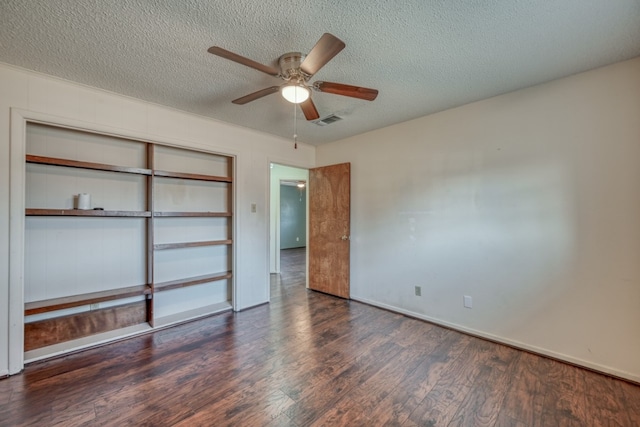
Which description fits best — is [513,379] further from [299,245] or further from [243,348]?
[299,245]

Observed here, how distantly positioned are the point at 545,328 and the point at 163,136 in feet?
14.1

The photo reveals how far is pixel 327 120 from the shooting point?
10.9 feet

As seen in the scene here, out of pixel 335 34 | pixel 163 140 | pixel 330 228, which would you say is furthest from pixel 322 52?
pixel 330 228

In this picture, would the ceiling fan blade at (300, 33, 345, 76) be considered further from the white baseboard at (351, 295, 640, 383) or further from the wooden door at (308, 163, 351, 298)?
the white baseboard at (351, 295, 640, 383)

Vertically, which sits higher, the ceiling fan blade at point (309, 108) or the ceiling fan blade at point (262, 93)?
the ceiling fan blade at point (262, 93)

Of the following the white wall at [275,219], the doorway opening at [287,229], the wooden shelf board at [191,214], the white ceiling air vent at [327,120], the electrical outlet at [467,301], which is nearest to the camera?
the electrical outlet at [467,301]

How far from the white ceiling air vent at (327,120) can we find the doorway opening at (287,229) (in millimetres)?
1146

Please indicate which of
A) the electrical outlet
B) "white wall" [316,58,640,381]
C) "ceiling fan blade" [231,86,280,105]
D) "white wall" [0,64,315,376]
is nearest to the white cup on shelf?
"white wall" [0,64,315,376]

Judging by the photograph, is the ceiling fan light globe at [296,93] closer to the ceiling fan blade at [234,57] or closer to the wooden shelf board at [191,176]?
the ceiling fan blade at [234,57]

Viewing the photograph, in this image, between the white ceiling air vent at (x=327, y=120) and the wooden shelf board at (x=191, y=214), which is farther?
the white ceiling air vent at (x=327, y=120)

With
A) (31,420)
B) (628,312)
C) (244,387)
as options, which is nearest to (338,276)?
(244,387)

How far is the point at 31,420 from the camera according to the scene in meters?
1.65

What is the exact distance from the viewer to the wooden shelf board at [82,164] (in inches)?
89.8

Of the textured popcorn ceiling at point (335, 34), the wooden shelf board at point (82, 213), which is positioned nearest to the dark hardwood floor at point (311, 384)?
the wooden shelf board at point (82, 213)
